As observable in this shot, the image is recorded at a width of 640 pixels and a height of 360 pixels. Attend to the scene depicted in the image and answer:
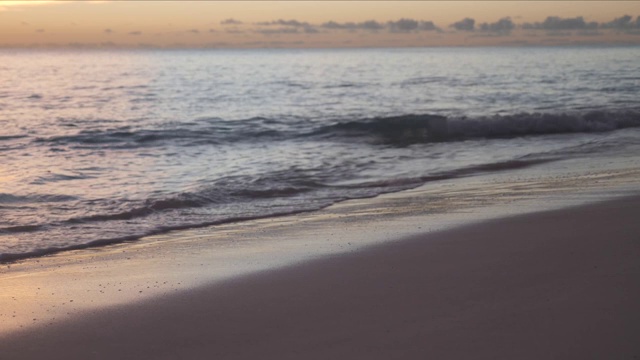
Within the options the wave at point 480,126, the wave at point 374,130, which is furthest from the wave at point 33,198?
the wave at point 480,126

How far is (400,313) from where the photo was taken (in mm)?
4738

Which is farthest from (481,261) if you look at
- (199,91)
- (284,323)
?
(199,91)

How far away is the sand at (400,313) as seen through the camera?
13.8 ft

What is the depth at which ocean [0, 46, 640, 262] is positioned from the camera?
9602 millimetres

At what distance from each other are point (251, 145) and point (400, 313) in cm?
1397

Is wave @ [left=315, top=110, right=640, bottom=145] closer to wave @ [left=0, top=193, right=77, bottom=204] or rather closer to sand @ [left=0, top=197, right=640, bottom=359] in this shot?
wave @ [left=0, top=193, right=77, bottom=204]

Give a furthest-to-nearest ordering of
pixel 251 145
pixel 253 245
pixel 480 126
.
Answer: pixel 480 126, pixel 251 145, pixel 253 245

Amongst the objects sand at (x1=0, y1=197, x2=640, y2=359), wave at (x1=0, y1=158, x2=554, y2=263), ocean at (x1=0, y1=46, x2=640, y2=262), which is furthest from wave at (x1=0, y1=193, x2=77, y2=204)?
sand at (x1=0, y1=197, x2=640, y2=359)

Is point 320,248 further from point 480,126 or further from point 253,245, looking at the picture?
point 480,126

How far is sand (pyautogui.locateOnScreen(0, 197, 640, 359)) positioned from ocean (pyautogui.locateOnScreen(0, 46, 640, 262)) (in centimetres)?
295

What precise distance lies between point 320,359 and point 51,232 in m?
5.36

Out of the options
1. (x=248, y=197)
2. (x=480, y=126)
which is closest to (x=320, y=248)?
(x=248, y=197)

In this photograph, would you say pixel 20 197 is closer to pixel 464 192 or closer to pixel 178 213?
pixel 178 213

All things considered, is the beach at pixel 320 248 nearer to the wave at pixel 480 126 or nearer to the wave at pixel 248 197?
the wave at pixel 248 197
